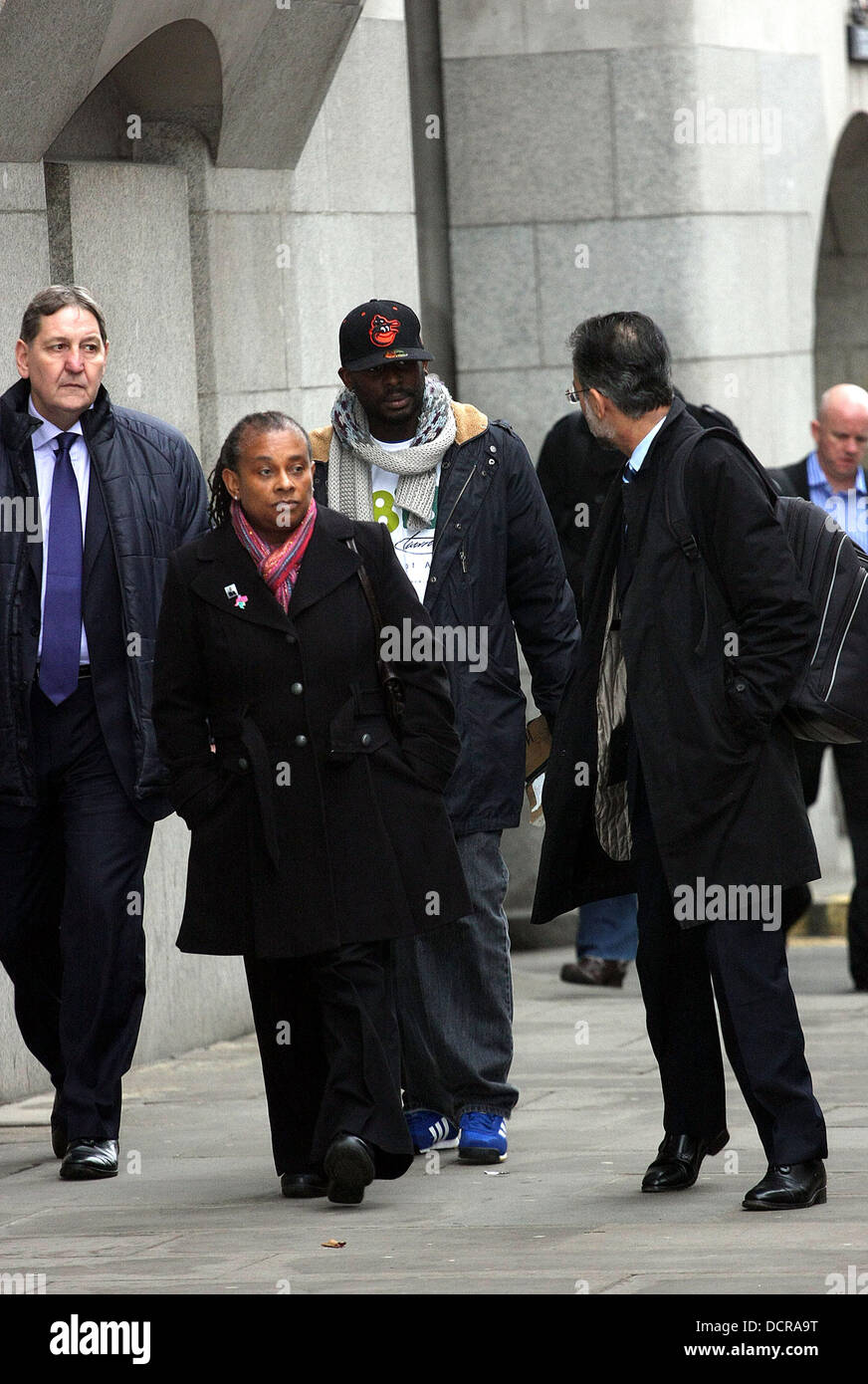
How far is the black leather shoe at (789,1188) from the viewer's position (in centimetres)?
576

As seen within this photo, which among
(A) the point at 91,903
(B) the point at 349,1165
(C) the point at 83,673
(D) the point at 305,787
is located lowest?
(B) the point at 349,1165

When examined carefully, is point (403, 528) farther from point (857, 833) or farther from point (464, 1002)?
point (857, 833)

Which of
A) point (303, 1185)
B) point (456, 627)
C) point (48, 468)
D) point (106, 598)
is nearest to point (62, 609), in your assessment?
point (106, 598)

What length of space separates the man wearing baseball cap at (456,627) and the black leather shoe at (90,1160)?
2.44 feet

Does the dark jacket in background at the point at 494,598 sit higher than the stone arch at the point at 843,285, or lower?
lower

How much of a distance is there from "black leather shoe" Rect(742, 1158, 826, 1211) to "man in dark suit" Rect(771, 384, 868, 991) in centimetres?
363

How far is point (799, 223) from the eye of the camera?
1150 centimetres

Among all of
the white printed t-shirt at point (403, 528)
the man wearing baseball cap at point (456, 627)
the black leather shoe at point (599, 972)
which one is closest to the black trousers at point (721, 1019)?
the man wearing baseball cap at point (456, 627)

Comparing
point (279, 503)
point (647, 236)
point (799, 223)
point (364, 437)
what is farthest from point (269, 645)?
point (799, 223)

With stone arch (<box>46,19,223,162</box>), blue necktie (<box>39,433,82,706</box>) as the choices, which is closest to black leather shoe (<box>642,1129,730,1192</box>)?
blue necktie (<box>39,433,82,706</box>)

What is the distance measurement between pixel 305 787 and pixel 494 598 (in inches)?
38.7

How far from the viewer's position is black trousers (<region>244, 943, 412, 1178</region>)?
591cm

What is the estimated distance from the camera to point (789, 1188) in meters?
5.76

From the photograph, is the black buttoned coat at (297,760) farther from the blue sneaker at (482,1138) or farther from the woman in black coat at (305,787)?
the blue sneaker at (482,1138)
